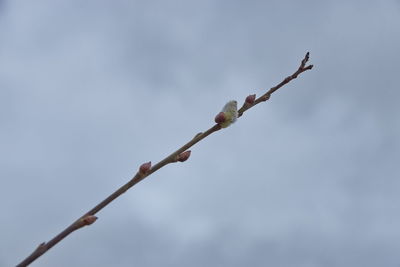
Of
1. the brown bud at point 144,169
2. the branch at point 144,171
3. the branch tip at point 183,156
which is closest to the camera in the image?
the branch at point 144,171

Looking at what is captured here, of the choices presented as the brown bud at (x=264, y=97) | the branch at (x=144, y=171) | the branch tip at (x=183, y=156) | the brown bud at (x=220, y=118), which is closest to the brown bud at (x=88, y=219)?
the branch at (x=144, y=171)

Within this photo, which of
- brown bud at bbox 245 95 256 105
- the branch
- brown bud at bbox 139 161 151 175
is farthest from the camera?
brown bud at bbox 245 95 256 105

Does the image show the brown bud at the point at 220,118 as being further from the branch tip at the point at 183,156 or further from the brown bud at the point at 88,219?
the brown bud at the point at 88,219

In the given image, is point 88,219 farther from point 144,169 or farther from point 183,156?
point 183,156

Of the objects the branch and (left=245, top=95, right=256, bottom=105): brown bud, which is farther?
(left=245, top=95, right=256, bottom=105): brown bud

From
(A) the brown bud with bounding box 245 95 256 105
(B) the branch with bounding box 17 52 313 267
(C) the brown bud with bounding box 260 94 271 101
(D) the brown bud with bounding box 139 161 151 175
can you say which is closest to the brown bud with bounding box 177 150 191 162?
(B) the branch with bounding box 17 52 313 267

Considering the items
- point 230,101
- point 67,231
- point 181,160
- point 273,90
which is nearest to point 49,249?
point 67,231

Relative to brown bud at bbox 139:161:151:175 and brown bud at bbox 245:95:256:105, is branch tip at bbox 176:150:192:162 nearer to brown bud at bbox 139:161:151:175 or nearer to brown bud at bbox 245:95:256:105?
brown bud at bbox 139:161:151:175

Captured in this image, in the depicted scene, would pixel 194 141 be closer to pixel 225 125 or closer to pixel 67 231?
pixel 225 125
